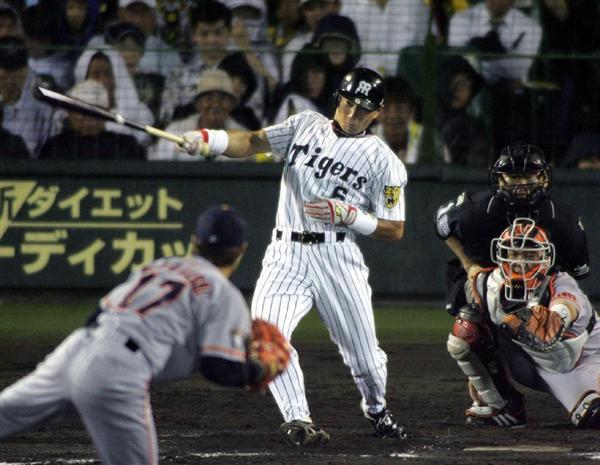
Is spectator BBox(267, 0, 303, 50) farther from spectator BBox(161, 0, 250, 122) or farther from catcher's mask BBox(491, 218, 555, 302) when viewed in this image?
catcher's mask BBox(491, 218, 555, 302)

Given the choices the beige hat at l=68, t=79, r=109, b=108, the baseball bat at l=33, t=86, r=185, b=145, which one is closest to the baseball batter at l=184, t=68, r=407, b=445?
the baseball bat at l=33, t=86, r=185, b=145

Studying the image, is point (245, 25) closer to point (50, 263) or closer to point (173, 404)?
point (50, 263)

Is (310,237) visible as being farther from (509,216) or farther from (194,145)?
(509,216)

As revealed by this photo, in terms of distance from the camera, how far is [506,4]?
10914 mm

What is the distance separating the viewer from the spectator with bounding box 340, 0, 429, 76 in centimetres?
1097

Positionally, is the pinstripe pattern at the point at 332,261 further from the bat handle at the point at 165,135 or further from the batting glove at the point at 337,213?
the bat handle at the point at 165,135

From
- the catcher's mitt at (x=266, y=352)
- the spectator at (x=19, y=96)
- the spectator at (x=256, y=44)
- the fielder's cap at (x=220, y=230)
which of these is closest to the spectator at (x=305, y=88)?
the spectator at (x=256, y=44)

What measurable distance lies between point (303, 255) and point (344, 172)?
45cm

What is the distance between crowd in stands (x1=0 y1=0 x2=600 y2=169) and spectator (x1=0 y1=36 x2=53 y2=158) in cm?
1

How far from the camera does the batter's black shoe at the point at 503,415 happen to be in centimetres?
669

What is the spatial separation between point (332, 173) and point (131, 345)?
7.58 feet

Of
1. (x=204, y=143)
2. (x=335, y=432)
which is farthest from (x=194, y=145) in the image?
(x=335, y=432)

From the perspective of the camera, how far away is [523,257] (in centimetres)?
633

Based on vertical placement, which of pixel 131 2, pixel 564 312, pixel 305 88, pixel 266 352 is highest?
pixel 131 2
